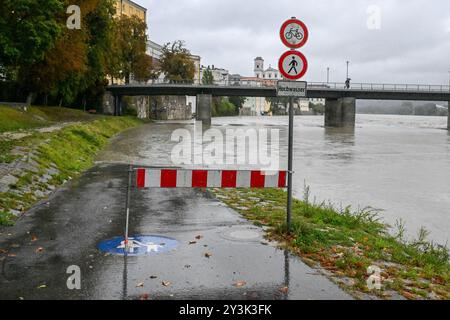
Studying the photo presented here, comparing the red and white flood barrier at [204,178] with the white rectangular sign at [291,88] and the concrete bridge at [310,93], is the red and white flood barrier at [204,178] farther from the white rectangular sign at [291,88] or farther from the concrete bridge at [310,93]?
the concrete bridge at [310,93]

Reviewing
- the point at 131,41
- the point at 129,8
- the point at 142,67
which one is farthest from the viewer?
the point at 129,8

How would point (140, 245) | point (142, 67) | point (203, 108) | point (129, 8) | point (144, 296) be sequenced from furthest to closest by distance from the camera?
point (129, 8) → point (203, 108) → point (142, 67) → point (140, 245) → point (144, 296)

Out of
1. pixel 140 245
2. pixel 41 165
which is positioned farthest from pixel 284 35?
pixel 41 165

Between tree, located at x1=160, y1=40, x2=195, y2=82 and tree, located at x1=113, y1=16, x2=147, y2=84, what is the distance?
13.5m

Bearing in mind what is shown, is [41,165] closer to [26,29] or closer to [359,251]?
[359,251]

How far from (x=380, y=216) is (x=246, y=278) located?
24.5 ft

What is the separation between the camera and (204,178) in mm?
8773

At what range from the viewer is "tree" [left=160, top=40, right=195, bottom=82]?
95062mm

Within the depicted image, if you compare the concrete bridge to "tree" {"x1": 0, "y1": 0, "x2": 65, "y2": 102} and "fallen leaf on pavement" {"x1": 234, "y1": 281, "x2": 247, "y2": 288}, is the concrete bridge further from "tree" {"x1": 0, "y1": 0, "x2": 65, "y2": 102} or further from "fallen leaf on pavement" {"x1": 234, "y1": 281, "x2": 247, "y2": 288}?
"fallen leaf on pavement" {"x1": 234, "y1": 281, "x2": 247, "y2": 288}

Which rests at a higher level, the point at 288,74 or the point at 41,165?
the point at 288,74

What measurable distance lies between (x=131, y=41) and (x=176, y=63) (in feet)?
53.9

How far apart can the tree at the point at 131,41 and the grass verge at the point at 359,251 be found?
7024cm
